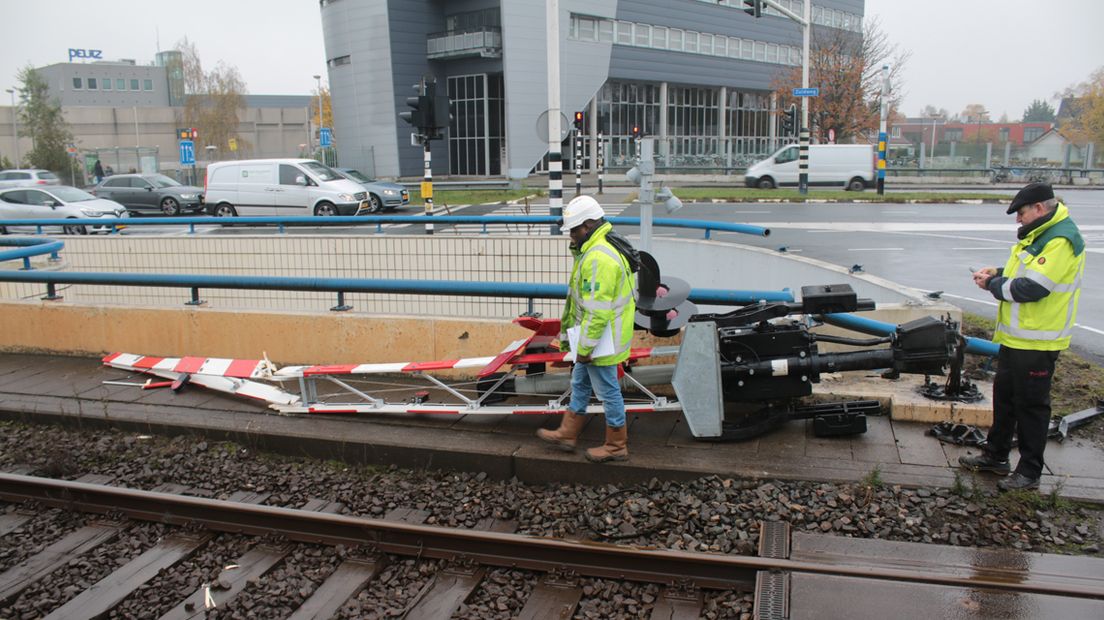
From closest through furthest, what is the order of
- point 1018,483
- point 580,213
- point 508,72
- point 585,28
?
point 1018,483 → point 580,213 → point 508,72 → point 585,28

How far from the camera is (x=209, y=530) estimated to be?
4.89m

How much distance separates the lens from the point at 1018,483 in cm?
454

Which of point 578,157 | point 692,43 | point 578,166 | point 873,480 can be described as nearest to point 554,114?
point 873,480

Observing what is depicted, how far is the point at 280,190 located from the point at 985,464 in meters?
22.1

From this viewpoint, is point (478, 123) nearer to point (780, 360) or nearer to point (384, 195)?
point (384, 195)

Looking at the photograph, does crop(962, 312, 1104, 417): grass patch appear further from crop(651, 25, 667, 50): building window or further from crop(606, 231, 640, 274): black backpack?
crop(651, 25, 667, 50): building window

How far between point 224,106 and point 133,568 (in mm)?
65338

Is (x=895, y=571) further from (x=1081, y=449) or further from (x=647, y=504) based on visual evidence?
(x=1081, y=449)

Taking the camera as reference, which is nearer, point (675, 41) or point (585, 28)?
point (585, 28)

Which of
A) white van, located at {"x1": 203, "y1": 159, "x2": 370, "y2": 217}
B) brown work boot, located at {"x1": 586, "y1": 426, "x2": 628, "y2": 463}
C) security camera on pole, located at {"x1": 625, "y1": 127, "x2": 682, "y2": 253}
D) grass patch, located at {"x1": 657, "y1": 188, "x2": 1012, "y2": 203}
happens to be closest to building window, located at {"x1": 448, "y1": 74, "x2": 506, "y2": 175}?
grass patch, located at {"x1": 657, "y1": 188, "x2": 1012, "y2": 203}

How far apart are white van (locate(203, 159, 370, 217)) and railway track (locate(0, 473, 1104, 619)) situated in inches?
759

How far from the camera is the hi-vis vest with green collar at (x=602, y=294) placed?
500cm

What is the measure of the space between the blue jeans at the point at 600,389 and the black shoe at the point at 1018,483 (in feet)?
7.24

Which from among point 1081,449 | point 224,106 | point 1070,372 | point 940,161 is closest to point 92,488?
point 1081,449
